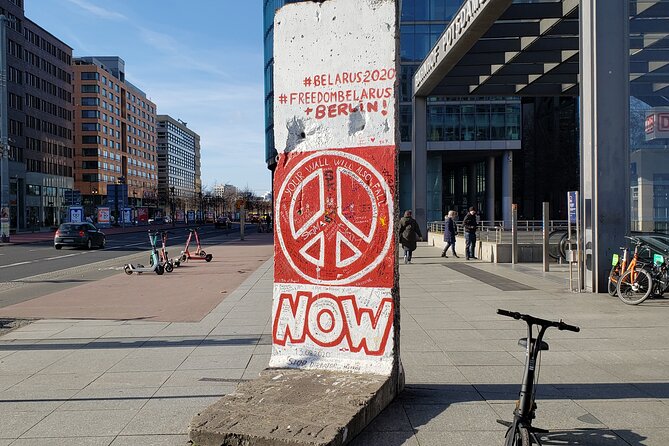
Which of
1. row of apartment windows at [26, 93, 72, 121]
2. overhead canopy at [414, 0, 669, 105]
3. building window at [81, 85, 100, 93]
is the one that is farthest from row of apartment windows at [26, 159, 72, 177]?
overhead canopy at [414, 0, 669, 105]

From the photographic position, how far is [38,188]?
254 feet

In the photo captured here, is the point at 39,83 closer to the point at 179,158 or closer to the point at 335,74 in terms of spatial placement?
the point at 335,74

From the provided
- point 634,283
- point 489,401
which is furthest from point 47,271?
point 489,401

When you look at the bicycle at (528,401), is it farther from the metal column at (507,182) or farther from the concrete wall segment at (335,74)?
the metal column at (507,182)

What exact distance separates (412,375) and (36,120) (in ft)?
273

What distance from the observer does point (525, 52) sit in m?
21.5

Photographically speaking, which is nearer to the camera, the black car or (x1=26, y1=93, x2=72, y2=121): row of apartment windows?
the black car

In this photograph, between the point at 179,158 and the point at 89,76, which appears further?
the point at 179,158

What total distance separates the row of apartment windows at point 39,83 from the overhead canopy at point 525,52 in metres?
59.6

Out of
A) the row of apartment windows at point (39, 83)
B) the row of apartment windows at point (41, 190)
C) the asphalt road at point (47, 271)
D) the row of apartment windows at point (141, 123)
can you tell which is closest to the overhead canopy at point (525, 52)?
the asphalt road at point (47, 271)

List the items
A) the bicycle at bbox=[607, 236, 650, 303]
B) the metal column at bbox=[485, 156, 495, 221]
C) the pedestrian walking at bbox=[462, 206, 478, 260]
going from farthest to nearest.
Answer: the metal column at bbox=[485, 156, 495, 221] < the pedestrian walking at bbox=[462, 206, 478, 260] < the bicycle at bbox=[607, 236, 650, 303]

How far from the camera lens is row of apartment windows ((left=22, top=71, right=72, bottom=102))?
6984 cm

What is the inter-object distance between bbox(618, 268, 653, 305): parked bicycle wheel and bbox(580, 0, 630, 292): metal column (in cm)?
101

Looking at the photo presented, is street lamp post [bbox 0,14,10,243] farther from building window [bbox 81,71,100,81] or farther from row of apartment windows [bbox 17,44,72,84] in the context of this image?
building window [bbox 81,71,100,81]
